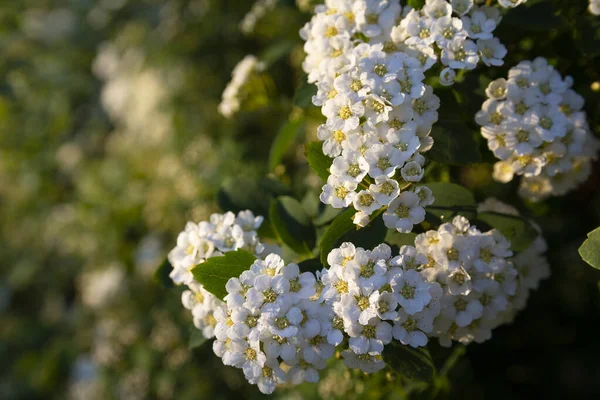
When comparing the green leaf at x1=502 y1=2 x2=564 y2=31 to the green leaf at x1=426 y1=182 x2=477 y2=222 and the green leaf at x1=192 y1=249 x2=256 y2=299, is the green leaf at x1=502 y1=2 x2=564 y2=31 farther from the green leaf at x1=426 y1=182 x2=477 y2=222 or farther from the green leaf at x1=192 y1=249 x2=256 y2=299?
the green leaf at x1=192 y1=249 x2=256 y2=299

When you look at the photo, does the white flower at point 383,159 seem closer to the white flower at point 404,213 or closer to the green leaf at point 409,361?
the white flower at point 404,213

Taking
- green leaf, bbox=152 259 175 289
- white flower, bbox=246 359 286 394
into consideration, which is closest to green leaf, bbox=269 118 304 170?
green leaf, bbox=152 259 175 289

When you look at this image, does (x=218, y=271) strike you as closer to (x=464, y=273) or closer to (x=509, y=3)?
(x=464, y=273)

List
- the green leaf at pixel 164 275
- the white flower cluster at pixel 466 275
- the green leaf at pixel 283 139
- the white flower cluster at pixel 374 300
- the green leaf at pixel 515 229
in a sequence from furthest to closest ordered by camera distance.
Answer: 1. the green leaf at pixel 283 139
2. the green leaf at pixel 164 275
3. the green leaf at pixel 515 229
4. the white flower cluster at pixel 466 275
5. the white flower cluster at pixel 374 300

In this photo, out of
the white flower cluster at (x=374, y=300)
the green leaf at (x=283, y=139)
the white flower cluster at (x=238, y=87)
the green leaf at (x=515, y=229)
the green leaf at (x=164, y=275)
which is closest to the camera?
the white flower cluster at (x=374, y=300)

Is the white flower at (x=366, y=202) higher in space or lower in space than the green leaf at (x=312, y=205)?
higher

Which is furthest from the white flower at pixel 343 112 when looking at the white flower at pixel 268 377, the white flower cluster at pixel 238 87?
the white flower cluster at pixel 238 87

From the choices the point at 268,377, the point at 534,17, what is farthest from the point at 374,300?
the point at 534,17
